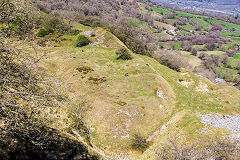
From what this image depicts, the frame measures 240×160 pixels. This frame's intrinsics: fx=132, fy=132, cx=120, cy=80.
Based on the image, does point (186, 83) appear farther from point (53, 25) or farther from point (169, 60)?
point (53, 25)

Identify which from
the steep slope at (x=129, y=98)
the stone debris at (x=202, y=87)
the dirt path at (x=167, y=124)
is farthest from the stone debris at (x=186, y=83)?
the dirt path at (x=167, y=124)

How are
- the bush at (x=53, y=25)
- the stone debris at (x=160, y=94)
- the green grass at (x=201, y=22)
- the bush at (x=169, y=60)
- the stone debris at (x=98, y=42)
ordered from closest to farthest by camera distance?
1. the stone debris at (x=160, y=94)
2. the stone debris at (x=98, y=42)
3. the bush at (x=53, y=25)
4. the bush at (x=169, y=60)
5. the green grass at (x=201, y=22)

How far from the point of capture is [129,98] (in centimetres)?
2280

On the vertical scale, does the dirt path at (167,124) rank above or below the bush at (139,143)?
below

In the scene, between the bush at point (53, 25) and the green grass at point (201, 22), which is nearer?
the bush at point (53, 25)

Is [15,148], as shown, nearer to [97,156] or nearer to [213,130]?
[97,156]

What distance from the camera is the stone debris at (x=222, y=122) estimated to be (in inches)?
713

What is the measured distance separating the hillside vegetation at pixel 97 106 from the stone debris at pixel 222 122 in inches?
6.7

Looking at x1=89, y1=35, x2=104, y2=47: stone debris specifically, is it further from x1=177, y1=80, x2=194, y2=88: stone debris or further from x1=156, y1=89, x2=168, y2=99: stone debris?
x1=177, y1=80, x2=194, y2=88: stone debris

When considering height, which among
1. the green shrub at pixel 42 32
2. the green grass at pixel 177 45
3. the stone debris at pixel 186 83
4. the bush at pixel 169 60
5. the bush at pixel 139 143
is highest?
the green shrub at pixel 42 32

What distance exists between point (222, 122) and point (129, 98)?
49.7 ft

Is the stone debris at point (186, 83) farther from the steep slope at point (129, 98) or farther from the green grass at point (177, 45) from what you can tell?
the green grass at point (177, 45)

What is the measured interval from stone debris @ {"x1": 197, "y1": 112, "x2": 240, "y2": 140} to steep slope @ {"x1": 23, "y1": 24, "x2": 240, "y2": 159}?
3.57ft

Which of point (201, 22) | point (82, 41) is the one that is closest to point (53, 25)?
point (82, 41)
